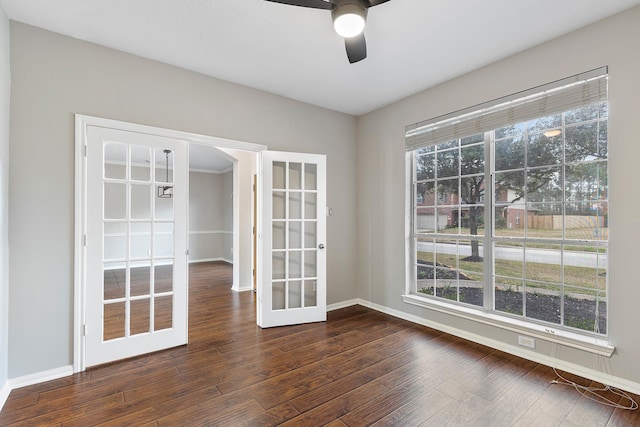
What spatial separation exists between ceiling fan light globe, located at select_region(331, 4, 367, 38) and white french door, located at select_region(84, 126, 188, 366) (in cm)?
202

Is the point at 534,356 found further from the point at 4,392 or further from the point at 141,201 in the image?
the point at 4,392

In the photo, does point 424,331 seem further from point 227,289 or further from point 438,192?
point 227,289

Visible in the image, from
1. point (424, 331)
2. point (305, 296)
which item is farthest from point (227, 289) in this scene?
point (424, 331)

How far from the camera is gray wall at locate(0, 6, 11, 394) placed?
83.3 inches

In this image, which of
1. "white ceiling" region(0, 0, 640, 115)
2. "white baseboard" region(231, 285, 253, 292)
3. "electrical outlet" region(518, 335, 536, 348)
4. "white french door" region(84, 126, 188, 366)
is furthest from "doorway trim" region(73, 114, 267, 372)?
"electrical outlet" region(518, 335, 536, 348)

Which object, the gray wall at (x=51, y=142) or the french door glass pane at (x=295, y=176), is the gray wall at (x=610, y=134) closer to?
the french door glass pane at (x=295, y=176)

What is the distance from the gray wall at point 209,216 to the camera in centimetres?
826

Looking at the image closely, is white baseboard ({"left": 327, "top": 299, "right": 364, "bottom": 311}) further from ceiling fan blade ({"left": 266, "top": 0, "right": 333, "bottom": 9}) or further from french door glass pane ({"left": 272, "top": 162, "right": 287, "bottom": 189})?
ceiling fan blade ({"left": 266, "top": 0, "right": 333, "bottom": 9})

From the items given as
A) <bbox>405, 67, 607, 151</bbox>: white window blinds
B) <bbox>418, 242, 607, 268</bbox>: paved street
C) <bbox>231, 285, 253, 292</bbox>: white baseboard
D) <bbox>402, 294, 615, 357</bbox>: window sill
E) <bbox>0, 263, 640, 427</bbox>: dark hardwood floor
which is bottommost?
<bbox>0, 263, 640, 427</bbox>: dark hardwood floor

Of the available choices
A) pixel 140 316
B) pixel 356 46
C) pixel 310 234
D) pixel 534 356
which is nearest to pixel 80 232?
pixel 140 316

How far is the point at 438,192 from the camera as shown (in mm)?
3529

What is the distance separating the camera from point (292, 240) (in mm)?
3730

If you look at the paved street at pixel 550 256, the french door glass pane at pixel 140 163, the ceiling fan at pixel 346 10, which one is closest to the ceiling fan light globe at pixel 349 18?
the ceiling fan at pixel 346 10

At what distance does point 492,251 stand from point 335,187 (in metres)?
2.10
